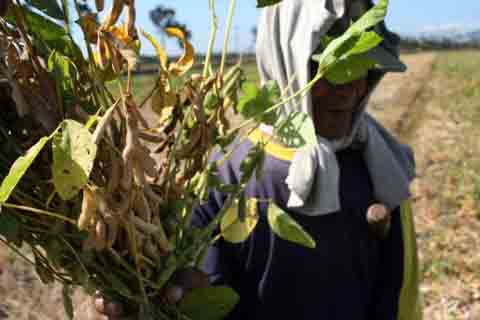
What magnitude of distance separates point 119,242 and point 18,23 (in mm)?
261

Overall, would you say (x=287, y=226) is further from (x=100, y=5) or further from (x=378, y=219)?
(x=378, y=219)

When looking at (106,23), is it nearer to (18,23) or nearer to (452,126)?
(18,23)

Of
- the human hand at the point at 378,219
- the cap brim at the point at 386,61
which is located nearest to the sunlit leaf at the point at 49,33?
the cap brim at the point at 386,61

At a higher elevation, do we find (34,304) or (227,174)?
(227,174)

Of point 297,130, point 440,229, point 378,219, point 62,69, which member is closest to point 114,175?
point 62,69

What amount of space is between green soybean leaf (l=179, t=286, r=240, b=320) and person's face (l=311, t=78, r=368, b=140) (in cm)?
57

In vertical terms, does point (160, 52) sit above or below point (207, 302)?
above

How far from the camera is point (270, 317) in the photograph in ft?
3.82

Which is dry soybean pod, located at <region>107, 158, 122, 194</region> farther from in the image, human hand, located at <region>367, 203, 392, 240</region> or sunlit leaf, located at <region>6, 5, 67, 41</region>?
human hand, located at <region>367, 203, 392, 240</region>

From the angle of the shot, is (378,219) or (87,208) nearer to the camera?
(87,208)

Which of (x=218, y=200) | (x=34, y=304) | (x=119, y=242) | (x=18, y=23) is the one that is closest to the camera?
(x=18, y=23)

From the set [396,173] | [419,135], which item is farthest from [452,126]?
[396,173]

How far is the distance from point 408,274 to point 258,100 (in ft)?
2.55

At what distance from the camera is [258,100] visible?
68cm
